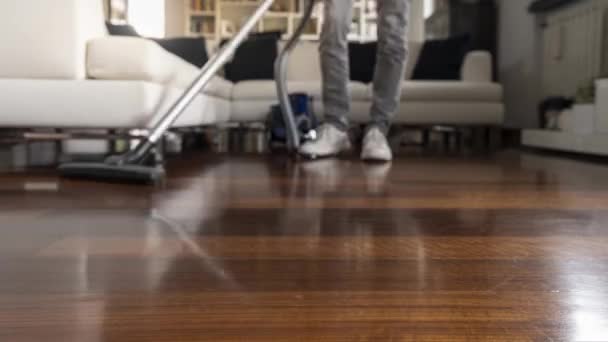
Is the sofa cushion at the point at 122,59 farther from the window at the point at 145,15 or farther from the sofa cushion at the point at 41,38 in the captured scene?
the window at the point at 145,15

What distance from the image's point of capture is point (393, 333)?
1.30 feet

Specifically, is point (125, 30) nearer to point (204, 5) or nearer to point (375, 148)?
point (375, 148)

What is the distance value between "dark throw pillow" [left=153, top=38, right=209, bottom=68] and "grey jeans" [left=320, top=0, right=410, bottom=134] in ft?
6.91

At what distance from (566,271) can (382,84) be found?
1545 millimetres

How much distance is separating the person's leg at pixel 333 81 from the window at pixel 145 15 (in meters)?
0.89

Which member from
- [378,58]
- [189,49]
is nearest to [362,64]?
[189,49]

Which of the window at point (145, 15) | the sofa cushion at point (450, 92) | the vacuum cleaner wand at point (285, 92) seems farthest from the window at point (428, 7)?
the vacuum cleaner wand at point (285, 92)

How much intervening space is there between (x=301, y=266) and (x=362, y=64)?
11.7ft

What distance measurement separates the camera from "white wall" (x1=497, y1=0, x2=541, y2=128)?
13.6ft

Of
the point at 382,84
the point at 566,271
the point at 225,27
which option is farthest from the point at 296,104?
the point at 225,27

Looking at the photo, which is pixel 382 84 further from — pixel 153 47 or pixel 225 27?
pixel 225 27

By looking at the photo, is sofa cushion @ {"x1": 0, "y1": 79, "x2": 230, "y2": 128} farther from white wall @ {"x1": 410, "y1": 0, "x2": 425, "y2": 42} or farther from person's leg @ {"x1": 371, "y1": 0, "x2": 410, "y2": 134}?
white wall @ {"x1": 410, "y1": 0, "x2": 425, "y2": 42}

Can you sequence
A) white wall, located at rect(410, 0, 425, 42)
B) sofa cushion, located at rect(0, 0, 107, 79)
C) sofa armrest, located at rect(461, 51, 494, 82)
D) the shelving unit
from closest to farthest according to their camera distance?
sofa cushion, located at rect(0, 0, 107, 79) → sofa armrest, located at rect(461, 51, 494, 82) → the shelving unit → white wall, located at rect(410, 0, 425, 42)

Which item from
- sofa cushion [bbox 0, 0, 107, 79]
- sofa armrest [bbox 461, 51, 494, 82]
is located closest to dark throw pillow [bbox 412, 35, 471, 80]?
sofa armrest [bbox 461, 51, 494, 82]
